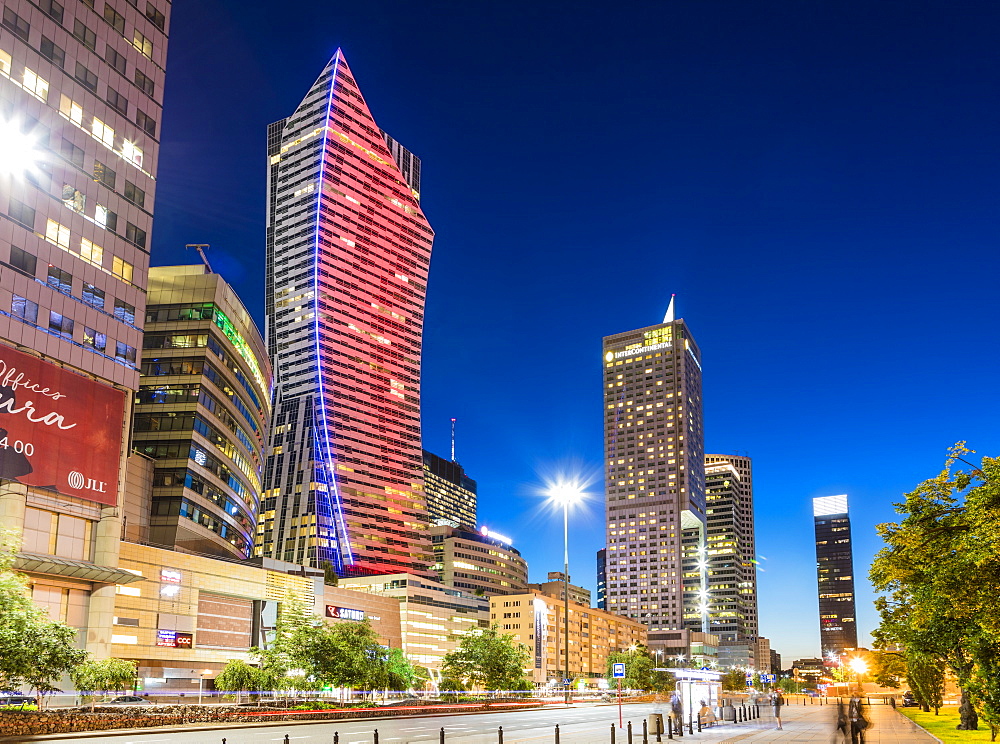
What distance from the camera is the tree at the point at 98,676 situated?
173 feet

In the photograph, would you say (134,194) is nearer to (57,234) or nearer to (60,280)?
(57,234)

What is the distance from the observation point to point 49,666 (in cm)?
4212

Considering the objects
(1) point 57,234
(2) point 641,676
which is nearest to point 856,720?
(1) point 57,234

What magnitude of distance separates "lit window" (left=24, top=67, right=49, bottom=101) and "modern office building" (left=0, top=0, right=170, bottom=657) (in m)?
0.13

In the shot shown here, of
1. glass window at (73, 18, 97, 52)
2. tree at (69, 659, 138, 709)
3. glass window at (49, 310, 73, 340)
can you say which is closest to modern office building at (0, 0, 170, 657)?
glass window at (49, 310, 73, 340)

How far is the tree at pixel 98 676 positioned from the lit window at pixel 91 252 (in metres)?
35.6

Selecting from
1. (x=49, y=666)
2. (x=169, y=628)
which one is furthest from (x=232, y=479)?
(x=49, y=666)

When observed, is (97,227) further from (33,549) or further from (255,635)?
(255,635)

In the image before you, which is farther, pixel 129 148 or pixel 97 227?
pixel 129 148

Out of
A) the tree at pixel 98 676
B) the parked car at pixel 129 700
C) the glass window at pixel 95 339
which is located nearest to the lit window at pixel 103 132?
the glass window at pixel 95 339

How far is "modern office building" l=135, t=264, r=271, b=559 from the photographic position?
111875 millimetres

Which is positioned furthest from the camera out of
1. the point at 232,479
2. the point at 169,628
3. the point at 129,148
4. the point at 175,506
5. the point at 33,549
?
the point at 232,479

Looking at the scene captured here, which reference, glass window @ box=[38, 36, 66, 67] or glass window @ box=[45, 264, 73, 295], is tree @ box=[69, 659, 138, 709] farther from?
glass window @ box=[38, 36, 66, 67]

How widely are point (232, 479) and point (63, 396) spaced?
183 ft
